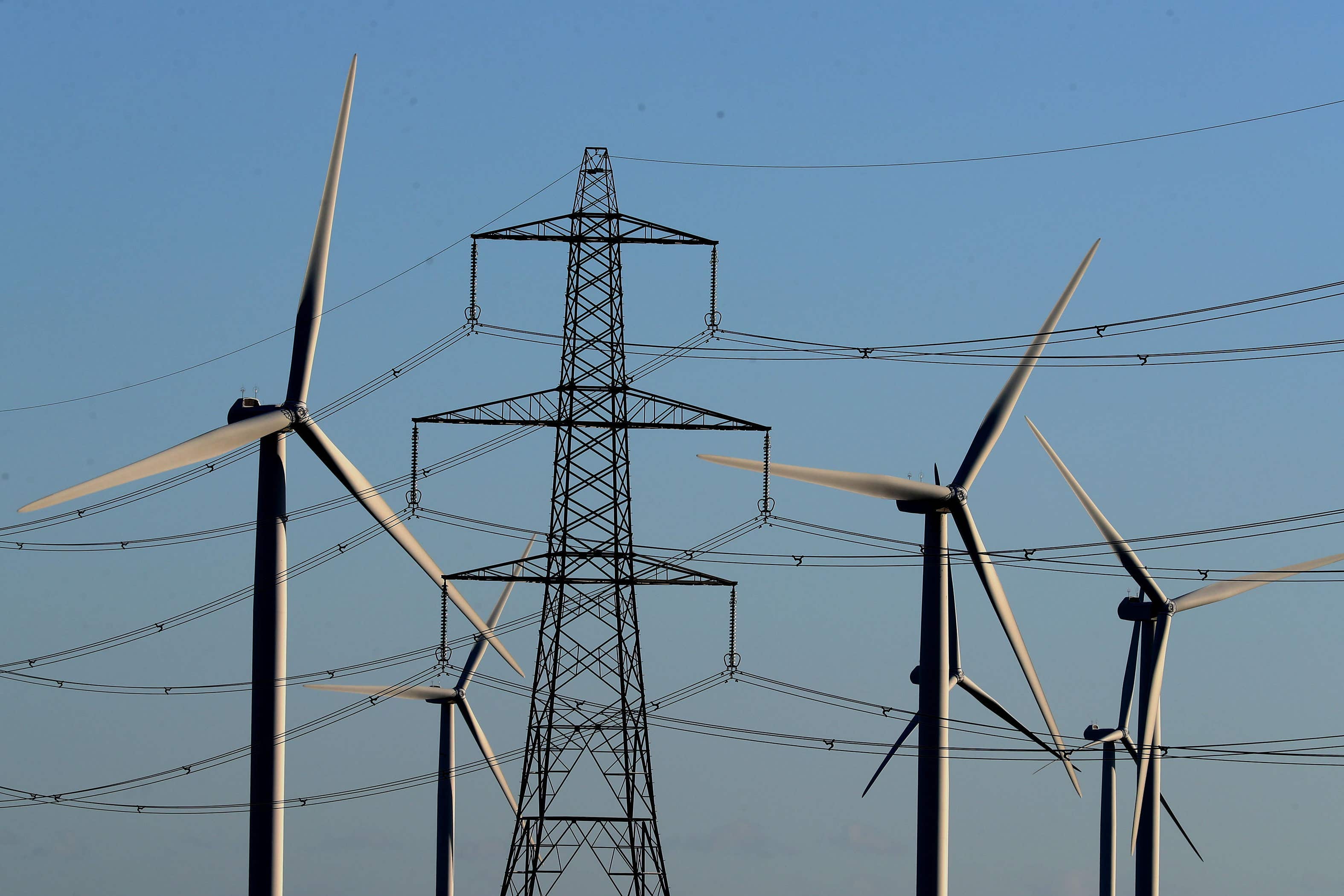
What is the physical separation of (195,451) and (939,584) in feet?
71.0

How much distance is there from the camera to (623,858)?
231 ft

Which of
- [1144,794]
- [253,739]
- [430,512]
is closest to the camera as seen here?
[253,739]

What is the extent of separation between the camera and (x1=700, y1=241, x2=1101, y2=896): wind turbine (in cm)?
6762

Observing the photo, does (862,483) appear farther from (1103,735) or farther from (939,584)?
(1103,735)

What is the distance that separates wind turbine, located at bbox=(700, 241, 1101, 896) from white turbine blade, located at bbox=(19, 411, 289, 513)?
13.3 meters

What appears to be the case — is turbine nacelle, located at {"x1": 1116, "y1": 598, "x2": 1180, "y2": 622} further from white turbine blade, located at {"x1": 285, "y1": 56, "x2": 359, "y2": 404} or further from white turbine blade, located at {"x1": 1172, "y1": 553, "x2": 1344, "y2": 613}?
white turbine blade, located at {"x1": 285, "y1": 56, "x2": 359, "y2": 404}

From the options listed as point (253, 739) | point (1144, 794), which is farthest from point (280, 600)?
point (1144, 794)

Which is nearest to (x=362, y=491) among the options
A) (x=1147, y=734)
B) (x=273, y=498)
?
(x=273, y=498)

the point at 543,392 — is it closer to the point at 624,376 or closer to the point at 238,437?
the point at 624,376

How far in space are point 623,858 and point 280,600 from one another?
41.1 feet

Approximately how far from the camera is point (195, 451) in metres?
68.4

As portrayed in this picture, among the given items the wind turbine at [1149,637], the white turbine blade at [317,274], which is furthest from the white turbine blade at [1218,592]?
the white turbine blade at [317,274]

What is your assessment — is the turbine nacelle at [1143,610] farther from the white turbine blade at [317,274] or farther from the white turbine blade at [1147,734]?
the white turbine blade at [317,274]

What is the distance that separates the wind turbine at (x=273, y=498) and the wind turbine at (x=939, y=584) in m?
12.3
